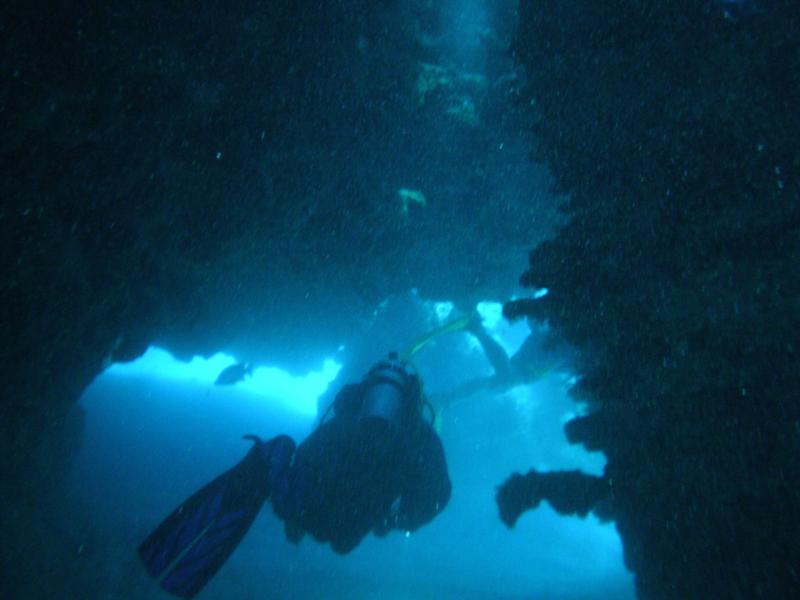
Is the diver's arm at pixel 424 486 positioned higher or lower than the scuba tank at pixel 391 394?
lower

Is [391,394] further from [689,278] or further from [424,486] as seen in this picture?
[689,278]

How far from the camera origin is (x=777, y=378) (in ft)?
5.32

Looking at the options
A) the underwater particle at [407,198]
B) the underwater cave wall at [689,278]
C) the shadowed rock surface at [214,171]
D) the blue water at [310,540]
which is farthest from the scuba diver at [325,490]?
the blue water at [310,540]

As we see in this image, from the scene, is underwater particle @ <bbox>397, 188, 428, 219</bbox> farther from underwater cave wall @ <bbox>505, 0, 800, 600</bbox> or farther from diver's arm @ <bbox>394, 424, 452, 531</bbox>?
underwater cave wall @ <bbox>505, 0, 800, 600</bbox>

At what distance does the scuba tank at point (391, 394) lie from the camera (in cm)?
478

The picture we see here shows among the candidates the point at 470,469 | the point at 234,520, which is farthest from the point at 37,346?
the point at 470,469

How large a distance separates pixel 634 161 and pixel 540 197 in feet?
21.7

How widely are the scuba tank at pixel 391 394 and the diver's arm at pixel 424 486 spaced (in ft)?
1.10

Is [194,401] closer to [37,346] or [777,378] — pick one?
[37,346]

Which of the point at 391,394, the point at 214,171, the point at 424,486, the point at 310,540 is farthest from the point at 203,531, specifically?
the point at 310,540

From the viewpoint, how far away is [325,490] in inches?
158

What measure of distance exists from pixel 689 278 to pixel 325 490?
3501 mm

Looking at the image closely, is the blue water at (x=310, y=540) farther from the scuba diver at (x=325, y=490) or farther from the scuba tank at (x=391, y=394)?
the scuba diver at (x=325, y=490)

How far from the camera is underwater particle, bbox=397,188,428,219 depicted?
8.27 metres
